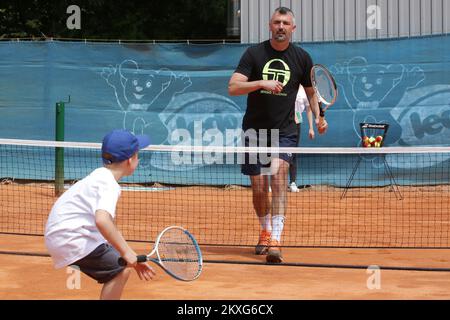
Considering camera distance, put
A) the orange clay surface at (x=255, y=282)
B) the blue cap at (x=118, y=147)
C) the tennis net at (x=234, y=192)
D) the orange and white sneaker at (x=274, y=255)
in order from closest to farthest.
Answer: the blue cap at (x=118, y=147)
the orange clay surface at (x=255, y=282)
the orange and white sneaker at (x=274, y=255)
the tennis net at (x=234, y=192)

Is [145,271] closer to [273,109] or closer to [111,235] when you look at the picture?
[111,235]

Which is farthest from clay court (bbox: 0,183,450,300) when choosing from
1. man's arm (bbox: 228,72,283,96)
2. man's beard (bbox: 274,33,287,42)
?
man's beard (bbox: 274,33,287,42)

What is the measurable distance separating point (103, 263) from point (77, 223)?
260mm

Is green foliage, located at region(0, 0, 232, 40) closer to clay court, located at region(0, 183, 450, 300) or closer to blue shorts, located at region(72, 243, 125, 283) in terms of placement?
clay court, located at region(0, 183, 450, 300)

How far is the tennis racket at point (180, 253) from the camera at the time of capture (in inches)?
200

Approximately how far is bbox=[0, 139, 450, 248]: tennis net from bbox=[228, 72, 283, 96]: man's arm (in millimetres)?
2329

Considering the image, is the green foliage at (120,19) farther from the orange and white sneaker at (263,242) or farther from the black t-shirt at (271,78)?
the orange and white sneaker at (263,242)

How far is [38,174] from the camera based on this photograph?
13578mm

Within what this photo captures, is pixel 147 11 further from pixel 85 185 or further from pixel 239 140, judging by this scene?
pixel 85 185

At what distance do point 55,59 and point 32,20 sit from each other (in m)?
5.88

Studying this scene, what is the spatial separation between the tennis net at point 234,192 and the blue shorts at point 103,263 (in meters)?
4.67

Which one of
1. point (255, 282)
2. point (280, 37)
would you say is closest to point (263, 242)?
point (255, 282)

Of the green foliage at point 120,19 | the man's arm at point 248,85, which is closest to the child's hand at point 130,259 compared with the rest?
the man's arm at point 248,85

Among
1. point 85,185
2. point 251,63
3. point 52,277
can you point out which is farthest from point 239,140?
point 85,185
